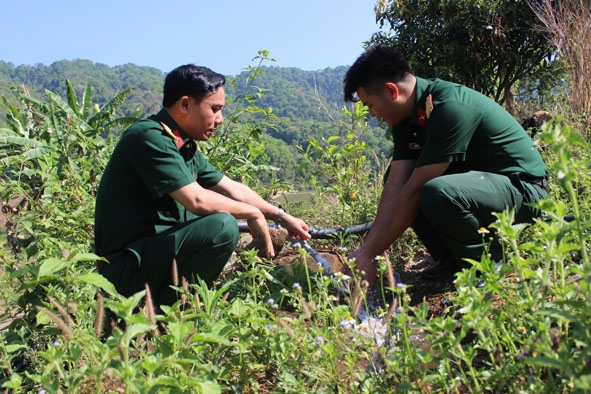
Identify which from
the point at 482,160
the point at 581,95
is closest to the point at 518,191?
the point at 482,160

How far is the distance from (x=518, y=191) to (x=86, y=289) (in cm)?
235

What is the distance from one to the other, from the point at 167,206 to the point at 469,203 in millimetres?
1695

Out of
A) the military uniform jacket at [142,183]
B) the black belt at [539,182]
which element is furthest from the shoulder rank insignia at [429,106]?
the military uniform jacket at [142,183]

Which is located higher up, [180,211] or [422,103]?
[422,103]

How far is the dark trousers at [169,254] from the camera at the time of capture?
2742 millimetres

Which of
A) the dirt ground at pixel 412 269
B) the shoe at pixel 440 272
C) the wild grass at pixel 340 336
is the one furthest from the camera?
the shoe at pixel 440 272

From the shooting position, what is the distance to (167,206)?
9.86ft

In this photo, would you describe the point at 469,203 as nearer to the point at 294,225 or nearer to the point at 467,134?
the point at 467,134

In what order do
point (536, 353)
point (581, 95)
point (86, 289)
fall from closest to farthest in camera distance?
point (536, 353), point (86, 289), point (581, 95)

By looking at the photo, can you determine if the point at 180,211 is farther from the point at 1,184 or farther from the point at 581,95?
the point at 581,95

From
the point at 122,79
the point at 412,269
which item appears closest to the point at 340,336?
the point at 412,269

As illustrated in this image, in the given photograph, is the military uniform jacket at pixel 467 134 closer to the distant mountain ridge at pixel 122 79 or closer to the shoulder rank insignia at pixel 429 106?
the shoulder rank insignia at pixel 429 106

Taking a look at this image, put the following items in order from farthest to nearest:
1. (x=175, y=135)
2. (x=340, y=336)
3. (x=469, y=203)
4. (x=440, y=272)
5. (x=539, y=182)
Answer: (x=440, y=272) < (x=539, y=182) < (x=175, y=135) < (x=469, y=203) < (x=340, y=336)

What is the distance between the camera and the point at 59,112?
20.2 feet
